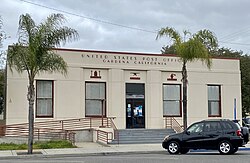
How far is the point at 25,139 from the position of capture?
29.2m

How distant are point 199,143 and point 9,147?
35.5 feet

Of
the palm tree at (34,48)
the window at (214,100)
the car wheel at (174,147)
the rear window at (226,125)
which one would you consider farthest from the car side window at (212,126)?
the window at (214,100)

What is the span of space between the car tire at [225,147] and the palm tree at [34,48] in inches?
348

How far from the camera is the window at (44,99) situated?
1241 inches

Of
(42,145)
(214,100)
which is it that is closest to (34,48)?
(42,145)

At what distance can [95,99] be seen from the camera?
3325 cm

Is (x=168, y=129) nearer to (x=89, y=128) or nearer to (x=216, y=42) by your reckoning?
(x=89, y=128)

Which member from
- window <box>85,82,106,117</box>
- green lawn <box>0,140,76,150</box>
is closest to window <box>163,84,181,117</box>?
window <box>85,82,106,117</box>

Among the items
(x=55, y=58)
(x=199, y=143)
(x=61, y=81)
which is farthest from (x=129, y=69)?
(x=199, y=143)

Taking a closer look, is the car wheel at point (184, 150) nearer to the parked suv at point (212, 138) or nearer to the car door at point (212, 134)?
the parked suv at point (212, 138)

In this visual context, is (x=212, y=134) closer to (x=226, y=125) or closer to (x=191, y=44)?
(x=226, y=125)

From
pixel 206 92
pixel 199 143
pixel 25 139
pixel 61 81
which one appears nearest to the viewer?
pixel 199 143

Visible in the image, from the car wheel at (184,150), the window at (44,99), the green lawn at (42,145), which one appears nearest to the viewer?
the car wheel at (184,150)

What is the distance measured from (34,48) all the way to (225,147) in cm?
1000
